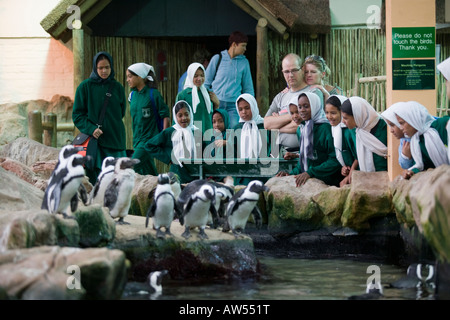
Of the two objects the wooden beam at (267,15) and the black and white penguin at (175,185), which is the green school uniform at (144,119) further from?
the wooden beam at (267,15)

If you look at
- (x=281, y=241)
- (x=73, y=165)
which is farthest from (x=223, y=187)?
(x=73, y=165)

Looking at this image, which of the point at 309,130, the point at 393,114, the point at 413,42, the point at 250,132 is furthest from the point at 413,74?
the point at 250,132

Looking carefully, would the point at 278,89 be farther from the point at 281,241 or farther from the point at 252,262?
the point at 252,262

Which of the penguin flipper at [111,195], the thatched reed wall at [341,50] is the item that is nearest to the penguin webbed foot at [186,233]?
the penguin flipper at [111,195]

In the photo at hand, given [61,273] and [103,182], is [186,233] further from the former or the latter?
[61,273]

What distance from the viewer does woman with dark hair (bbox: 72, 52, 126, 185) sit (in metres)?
10.9

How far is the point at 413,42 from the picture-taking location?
9.76 m

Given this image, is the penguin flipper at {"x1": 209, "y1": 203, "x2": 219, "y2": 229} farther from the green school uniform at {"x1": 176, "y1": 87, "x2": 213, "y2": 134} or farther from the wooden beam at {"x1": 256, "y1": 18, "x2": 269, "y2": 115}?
the wooden beam at {"x1": 256, "y1": 18, "x2": 269, "y2": 115}

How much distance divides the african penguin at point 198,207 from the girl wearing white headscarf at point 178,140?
267 cm

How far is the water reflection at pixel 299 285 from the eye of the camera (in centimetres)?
718

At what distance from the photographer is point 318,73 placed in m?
10.9
